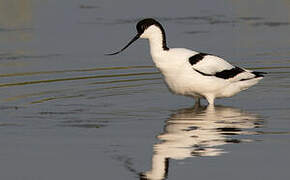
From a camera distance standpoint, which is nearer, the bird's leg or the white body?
the white body

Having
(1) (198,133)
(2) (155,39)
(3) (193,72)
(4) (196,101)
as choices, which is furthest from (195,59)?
(1) (198,133)

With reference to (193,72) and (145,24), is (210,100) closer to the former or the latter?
(193,72)

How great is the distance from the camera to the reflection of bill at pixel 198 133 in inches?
380

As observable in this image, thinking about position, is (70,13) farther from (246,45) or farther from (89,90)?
(89,90)

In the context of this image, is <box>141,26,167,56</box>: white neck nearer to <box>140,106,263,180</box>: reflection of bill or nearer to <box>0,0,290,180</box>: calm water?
<box>0,0,290,180</box>: calm water

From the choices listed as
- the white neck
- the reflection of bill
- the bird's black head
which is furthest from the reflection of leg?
the bird's black head

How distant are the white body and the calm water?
0.22m

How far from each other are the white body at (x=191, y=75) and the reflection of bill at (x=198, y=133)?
273 millimetres

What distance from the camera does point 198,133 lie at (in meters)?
10.9

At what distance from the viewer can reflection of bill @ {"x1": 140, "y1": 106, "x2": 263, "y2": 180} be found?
31.7 ft

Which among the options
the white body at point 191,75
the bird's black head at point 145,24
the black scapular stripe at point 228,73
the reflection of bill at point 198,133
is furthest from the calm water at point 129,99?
the bird's black head at point 145,24

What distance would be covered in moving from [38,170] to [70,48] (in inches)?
306

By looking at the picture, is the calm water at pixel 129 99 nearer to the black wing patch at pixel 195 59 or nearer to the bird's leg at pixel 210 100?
the bird's leg at pixel 210 100

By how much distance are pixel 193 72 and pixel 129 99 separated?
0.93 meters
